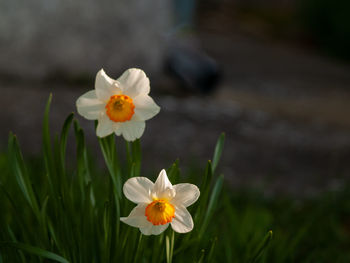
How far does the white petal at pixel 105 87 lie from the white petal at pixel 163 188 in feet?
0.52

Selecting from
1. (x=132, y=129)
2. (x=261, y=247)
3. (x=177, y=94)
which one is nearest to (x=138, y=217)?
(x=132, y=129)

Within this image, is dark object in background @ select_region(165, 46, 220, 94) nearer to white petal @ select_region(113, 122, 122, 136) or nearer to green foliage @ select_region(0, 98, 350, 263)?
green foliage @ select_region(0, 98, 350, 263)

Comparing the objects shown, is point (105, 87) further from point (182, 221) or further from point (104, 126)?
point (182, 221)

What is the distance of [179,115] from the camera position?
371 cm

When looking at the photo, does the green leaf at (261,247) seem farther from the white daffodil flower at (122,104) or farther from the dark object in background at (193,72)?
the dark object in background at (193,72)

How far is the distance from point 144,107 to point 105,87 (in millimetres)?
69

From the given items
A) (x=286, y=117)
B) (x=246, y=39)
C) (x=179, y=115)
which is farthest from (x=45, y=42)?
(x=246, y=39)

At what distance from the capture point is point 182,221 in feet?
2.60

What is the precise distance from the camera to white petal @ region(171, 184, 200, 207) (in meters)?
0.79

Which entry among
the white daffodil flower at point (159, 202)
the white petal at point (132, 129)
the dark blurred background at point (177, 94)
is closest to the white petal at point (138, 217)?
the white daffodil flower at point (159, 202)

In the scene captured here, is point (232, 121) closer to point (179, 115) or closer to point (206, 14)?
point (179, 115)

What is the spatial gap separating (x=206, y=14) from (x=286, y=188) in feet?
26.2

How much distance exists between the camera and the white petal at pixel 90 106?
826 millimetres

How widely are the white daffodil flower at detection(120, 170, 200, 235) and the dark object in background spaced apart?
→ 3638 mm
